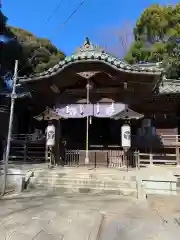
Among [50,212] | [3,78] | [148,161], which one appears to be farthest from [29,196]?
[3,78]

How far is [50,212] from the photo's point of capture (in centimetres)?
722

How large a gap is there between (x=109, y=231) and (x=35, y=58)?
101 feet

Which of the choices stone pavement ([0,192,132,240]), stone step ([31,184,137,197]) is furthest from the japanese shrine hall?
stone pavement ([0,192,132,240])

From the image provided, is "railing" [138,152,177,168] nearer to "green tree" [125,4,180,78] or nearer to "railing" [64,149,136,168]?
"railing" [64,149,136,168]

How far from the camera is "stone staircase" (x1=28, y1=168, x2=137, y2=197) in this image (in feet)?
34.8

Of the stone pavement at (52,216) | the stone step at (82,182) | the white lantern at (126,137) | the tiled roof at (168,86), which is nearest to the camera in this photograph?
the stone pavement at (52,216)

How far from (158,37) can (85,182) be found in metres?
30.3

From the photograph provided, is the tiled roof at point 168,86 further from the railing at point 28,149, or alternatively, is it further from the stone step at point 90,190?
the railing at point 28,149

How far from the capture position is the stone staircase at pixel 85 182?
10.6m

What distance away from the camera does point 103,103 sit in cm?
1568

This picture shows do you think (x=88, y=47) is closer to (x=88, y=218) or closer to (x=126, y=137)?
(x=126, y=137)

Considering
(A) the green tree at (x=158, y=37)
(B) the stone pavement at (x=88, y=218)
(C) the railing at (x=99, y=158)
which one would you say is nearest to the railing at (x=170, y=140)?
(C) the railing at (x=99, y=158)

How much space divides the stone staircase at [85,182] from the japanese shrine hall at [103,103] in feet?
8.88

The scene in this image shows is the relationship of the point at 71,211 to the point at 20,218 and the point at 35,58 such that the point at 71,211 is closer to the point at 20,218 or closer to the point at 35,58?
the point at 20,218
